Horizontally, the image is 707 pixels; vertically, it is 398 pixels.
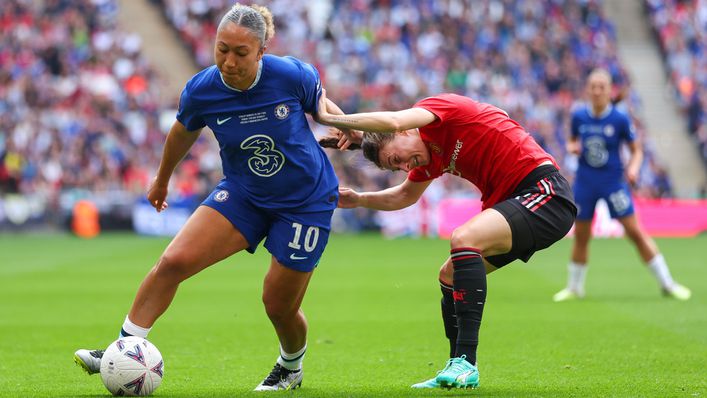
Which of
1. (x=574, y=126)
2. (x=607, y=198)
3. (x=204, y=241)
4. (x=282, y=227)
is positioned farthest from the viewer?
(x=574, y=126)

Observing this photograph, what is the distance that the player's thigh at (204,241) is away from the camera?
690 centimetres

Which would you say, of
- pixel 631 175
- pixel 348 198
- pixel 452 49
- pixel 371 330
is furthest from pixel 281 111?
pixel 452 49

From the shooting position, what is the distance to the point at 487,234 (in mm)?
6883

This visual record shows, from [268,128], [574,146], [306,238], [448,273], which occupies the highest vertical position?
[268,128]

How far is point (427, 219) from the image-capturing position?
2839 cm

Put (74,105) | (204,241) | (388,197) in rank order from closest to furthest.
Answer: (204,241) < (388,197) < (74,105)

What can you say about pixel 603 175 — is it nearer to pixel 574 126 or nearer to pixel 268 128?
pixel 574 126

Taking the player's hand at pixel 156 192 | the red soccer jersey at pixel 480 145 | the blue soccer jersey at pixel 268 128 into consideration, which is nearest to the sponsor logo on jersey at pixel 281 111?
the blue soccer jersey at pixel 268 128

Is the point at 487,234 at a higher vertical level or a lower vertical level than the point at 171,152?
lower

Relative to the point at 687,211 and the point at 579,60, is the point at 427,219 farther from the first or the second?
the point at 579,60

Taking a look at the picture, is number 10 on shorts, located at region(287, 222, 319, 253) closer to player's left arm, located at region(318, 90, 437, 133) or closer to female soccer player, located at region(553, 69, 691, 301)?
player's left arm, located at region(318, 90, 437, 133)

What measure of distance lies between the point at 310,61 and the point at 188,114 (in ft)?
86.9

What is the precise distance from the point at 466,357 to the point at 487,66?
88.6 ft

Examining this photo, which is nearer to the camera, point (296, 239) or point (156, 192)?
point (296, 239)
